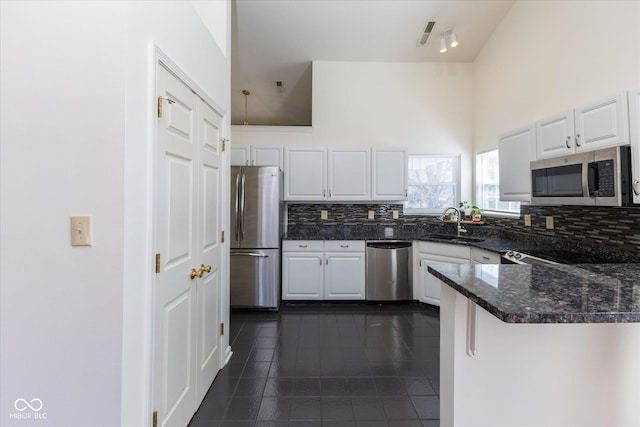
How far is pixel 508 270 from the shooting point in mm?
1279

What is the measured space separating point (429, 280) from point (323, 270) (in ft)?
4.26

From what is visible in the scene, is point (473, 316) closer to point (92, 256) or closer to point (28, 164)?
point (92, 256)

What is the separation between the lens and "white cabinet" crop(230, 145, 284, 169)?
3.85 meters

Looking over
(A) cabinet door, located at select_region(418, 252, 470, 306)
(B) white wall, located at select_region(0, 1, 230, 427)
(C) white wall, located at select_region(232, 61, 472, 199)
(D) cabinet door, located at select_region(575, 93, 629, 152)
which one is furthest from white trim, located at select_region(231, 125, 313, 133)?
(B) white wall, located at select_region(0, 1, 230, 427)

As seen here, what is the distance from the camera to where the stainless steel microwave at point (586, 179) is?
5.72 feet

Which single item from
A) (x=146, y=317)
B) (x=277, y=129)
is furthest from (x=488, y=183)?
(x=146, y=317)

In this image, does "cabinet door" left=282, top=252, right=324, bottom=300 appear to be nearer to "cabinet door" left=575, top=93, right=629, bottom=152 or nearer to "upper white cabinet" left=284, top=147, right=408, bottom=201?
"upper white cabinet" left=284, top=147, right=408, bottom=201

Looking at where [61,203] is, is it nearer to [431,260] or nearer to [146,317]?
[146,317]

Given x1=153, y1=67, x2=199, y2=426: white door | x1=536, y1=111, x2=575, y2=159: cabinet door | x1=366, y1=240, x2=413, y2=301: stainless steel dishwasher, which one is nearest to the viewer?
x1=153, y1=67, x2=199, y2=426: white door

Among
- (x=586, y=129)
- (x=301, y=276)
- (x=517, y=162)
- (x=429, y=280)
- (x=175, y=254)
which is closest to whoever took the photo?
(x=175, y=254)

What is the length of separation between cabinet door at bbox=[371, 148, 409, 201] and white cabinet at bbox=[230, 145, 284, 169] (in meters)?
1.27

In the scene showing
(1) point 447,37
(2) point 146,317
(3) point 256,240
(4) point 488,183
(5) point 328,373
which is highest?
(1) point 447,37

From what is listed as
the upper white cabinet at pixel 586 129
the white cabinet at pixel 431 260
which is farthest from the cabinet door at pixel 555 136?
the white cabinet at pixel 431 260

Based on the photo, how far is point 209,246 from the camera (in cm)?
201
